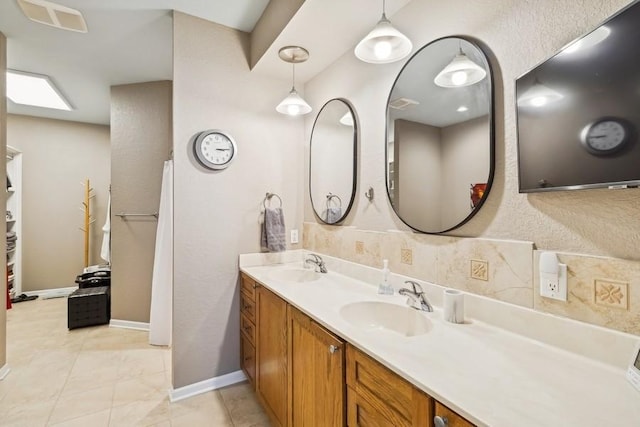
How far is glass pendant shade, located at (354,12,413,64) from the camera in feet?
4.17

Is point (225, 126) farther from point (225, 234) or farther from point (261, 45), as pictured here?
point (225, 234)

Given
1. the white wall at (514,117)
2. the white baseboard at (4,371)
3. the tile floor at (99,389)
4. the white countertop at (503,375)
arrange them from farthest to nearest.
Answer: the white baseboard at (4,371)
the tile floor at (99,389)
the white wall at (514,117)
the white countertop at (503,375)

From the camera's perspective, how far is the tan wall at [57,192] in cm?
435

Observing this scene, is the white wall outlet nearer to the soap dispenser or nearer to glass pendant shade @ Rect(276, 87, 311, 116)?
the soap dispenser

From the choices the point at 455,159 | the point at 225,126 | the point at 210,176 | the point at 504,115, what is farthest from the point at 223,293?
the point at 504,115

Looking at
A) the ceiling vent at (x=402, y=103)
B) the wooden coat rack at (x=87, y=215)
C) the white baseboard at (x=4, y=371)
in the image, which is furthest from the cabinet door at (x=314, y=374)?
the wooden coat rack at (x=87, y=215)

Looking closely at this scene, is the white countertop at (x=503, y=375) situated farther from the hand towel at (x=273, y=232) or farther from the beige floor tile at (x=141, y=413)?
the beige floor tile at (x=141, y=413)

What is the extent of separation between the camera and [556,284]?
38.8 inches

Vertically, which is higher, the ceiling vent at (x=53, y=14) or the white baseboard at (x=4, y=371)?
the ceiling vent at (x=53, y=14)

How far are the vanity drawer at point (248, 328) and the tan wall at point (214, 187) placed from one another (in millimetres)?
81

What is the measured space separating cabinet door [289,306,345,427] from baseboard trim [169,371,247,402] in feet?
3.16

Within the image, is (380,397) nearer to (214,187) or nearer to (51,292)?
(214,187)

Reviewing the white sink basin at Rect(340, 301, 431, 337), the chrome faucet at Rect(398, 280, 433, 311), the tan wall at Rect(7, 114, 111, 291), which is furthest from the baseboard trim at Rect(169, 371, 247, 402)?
the tan wall at Rect(7, 114, 111, 291)

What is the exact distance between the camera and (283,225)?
2.40 metres
